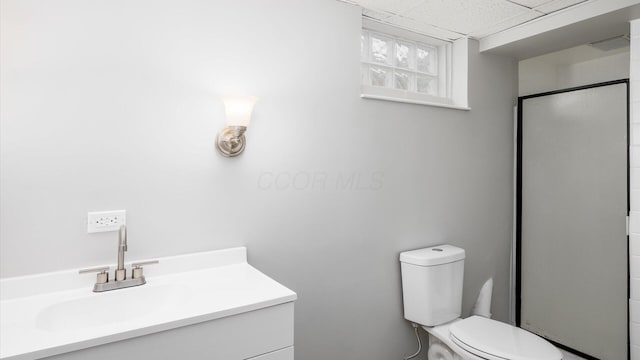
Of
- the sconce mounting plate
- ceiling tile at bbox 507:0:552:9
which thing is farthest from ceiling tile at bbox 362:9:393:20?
the sconce mounting plate

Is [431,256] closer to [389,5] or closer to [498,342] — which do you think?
[498,342]

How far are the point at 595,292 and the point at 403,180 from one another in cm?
155

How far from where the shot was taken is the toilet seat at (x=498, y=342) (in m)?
1.68

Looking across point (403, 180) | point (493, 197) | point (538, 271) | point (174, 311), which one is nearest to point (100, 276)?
point (174, 311)

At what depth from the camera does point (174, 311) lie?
3.71ft

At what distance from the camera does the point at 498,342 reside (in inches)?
70.9

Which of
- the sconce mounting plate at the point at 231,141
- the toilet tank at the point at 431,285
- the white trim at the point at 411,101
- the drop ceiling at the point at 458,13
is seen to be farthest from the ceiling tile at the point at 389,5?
the toilet tank at the point at 431,285

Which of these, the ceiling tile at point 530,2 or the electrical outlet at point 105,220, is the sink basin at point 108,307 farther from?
the ceiling tile at point 530,2

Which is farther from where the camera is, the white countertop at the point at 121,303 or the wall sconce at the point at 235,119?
the wall sconce at the point at 235,119

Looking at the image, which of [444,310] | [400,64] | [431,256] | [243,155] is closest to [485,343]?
[444,310]

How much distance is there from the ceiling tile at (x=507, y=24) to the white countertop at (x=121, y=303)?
203 cm

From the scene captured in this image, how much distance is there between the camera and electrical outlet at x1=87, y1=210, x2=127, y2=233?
1.38 metres

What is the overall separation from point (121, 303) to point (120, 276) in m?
0.10

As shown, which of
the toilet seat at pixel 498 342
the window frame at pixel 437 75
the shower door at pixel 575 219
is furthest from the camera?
the shower door at pixel 575 219
